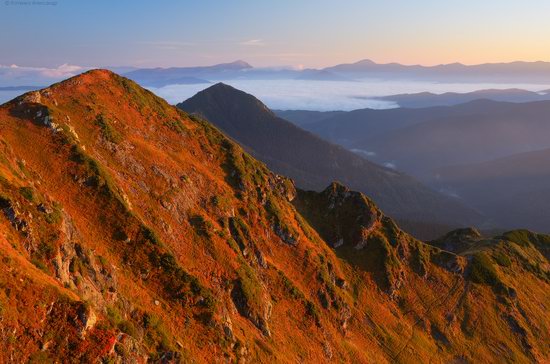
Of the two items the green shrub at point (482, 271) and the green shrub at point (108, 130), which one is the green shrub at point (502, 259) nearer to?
the green shrub at point (482, 271)

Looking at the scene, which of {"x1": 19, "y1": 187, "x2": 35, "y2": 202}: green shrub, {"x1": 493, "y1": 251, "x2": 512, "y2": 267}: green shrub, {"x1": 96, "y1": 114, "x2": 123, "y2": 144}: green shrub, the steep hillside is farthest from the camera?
{"x1": 493, "y1": 251, "x2": 512, "y2": 267}: green shrub

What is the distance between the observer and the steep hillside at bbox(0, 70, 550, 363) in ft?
136

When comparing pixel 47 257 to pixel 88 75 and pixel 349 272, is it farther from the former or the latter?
pixel 349 272

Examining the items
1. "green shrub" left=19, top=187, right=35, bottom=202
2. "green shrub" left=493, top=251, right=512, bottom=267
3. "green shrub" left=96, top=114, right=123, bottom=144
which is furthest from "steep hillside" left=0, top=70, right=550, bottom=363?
"green shrub" left=493, top=251, right=512, bottom=267

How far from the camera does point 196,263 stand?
6725cm

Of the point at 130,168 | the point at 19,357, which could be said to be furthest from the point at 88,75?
the point at 19,357

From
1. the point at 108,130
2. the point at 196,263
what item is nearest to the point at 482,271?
the point at 196,263

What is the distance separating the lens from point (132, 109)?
94.7 meters

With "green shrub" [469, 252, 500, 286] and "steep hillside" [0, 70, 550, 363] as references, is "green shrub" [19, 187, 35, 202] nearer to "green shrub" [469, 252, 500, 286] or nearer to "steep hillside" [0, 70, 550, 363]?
"steep hillside" [0, 70, 550, 363]

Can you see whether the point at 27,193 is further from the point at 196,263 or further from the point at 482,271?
the point at 482,271

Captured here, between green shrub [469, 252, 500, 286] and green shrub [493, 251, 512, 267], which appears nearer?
green shrub [469, 252, 500, 286]

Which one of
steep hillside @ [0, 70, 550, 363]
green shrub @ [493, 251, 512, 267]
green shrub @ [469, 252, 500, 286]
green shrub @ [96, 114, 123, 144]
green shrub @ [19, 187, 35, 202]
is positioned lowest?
green shrub @ [493, 251, 512, 267]

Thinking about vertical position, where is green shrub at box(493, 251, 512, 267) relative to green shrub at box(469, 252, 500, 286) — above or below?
below

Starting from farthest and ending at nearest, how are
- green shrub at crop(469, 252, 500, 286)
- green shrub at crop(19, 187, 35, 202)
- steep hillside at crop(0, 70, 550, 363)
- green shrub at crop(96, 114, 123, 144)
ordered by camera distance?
green shrub at crop(469, 252, 500, 286), green shrub at crop(96, 114, 123, 144), green shrub at crop(19, 187, 35, 202), steep hillside at crop(0, 70, 550, 363)
